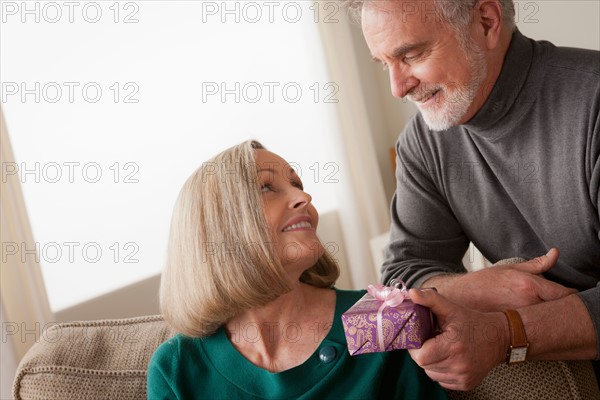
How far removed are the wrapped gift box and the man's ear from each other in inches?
30.6

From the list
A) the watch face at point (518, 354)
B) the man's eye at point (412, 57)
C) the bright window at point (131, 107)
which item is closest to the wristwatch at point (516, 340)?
the watch face at point (518, 354)

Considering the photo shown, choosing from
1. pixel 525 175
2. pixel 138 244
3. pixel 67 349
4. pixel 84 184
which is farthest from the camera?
pixel 138 244

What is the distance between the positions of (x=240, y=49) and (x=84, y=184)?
1134 mm

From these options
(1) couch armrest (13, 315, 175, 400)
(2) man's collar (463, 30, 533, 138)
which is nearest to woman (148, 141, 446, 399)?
(1) couch armrest (13, 315, 175, 400)

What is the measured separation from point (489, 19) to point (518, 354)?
0.84 m

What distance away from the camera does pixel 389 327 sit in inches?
51.9

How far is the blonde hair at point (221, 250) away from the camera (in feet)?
5.16

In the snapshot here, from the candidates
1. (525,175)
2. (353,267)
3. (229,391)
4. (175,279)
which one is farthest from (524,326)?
(353,267)

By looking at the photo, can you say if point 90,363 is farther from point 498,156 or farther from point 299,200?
point 498,156

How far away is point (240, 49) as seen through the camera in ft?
11.8

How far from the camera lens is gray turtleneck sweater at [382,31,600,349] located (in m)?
1.73

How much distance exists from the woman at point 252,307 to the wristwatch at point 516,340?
19 cm

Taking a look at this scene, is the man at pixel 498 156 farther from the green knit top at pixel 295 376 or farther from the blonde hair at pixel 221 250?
the blonde hair at pixel 221 250

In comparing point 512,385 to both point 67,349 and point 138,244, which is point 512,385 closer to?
point 67,349
